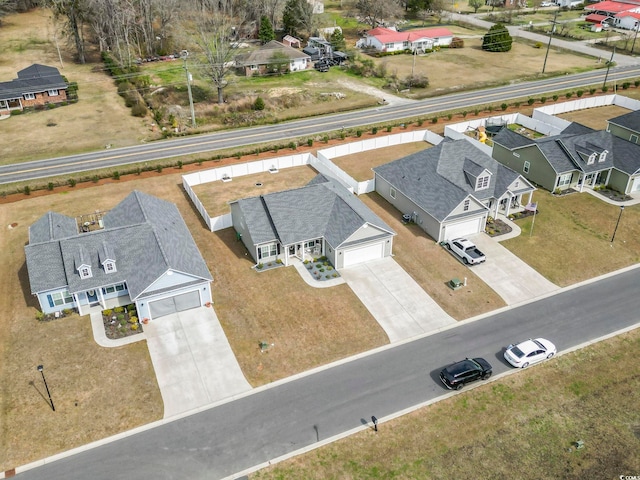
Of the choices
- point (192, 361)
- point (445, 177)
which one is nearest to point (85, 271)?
point (192, 361)

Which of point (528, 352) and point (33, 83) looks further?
point (33, 83)

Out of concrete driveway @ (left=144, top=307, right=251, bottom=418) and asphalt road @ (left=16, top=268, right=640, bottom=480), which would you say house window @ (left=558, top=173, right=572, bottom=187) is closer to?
asphalt road @ (left=16, top=268, right=640, bottom=480)

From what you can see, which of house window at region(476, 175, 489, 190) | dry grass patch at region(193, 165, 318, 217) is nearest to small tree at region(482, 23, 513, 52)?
dry grass patch at region(193, 165, 318, 217)

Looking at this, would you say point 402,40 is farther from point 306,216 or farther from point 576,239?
point 306,216

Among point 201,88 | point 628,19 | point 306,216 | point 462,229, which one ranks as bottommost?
point 462,229

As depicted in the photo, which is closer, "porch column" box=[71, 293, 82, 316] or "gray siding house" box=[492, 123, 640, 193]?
"porch column" box=[71, 293, 82, 316]

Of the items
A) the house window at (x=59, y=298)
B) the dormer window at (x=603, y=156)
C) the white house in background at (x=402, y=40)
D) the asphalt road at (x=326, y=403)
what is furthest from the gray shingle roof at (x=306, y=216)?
the white house in background at (x=402, y=40)
